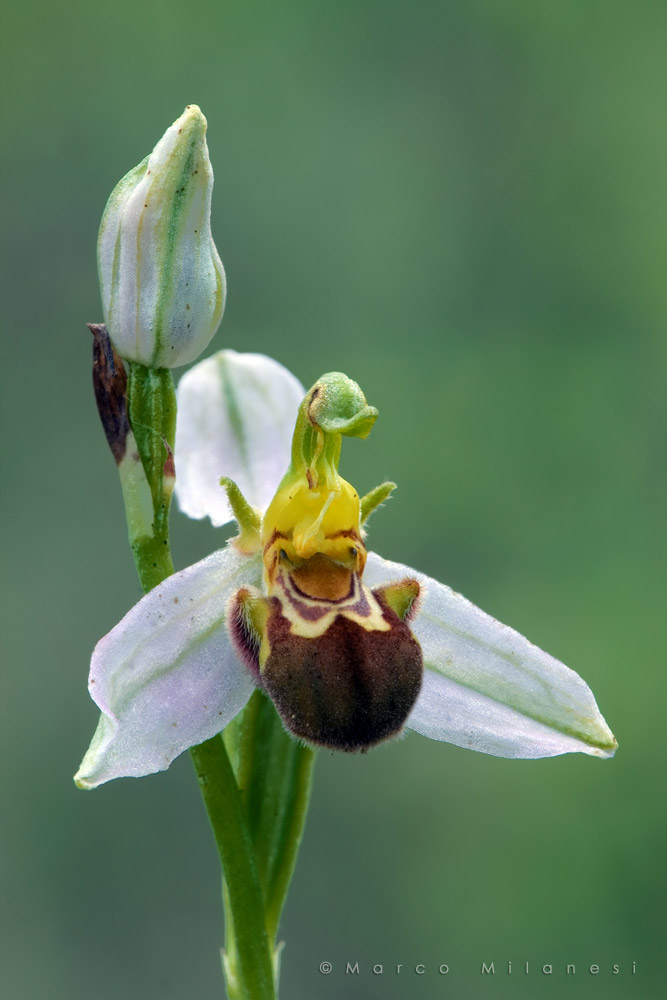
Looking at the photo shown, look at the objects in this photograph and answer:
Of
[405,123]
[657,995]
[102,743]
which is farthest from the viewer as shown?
[405,123]

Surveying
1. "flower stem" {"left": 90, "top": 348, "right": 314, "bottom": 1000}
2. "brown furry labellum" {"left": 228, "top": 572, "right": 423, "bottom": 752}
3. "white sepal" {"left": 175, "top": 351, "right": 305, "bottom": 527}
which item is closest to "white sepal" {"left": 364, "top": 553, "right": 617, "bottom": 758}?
"brown furry labellum" {"left": 228, "top": 572, "right": 423, "bottom": 752}

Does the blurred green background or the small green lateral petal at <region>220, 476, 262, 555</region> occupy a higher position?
the small green lateral petal at <region>220, 476, 262, 555</region>

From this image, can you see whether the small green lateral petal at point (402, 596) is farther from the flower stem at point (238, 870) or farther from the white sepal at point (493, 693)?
the flower stem at point (238, 870)

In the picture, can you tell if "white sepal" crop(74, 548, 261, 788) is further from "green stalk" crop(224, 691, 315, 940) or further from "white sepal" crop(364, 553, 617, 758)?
"white sepal" crop(364, 553, 617, 758)

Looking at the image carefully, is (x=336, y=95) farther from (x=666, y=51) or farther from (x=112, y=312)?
(x=112, y=312)

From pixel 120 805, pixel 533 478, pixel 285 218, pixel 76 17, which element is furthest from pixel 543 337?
pixel 76 17

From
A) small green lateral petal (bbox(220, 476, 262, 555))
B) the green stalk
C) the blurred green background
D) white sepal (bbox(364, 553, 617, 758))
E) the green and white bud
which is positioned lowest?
the blurred green background
